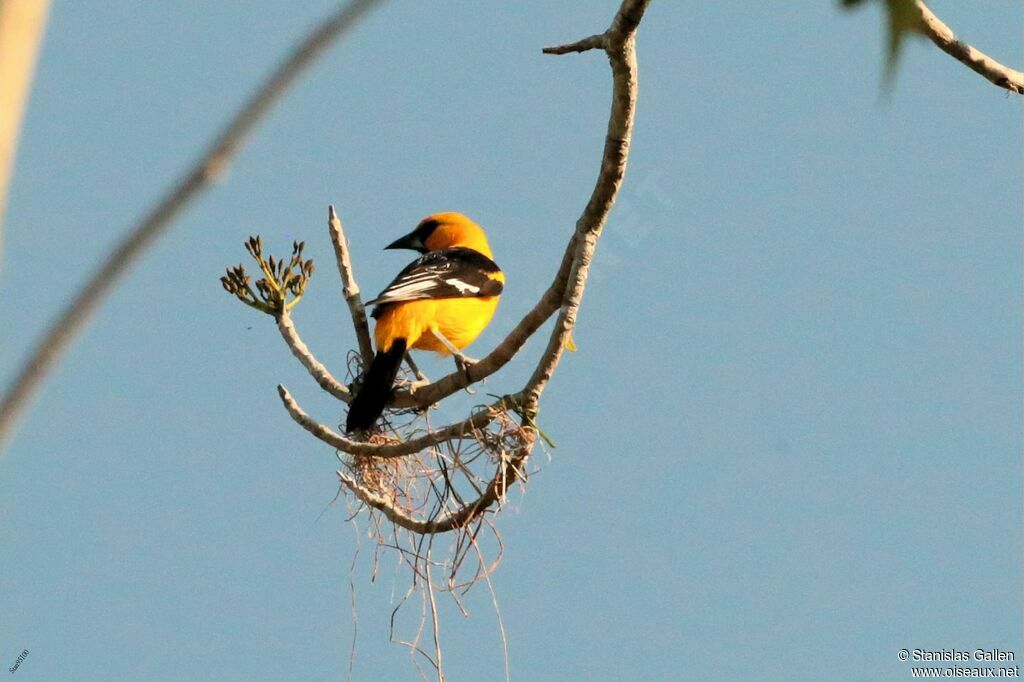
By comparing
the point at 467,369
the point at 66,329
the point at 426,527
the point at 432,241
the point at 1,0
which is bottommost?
the point at 66,329

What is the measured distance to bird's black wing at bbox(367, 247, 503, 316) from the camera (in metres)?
6.51

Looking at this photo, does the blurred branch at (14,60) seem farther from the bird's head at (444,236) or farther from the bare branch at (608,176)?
the bird's head at (444,236)

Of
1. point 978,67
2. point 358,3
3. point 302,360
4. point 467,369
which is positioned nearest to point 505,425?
point 467,369

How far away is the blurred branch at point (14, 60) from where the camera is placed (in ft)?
2.94

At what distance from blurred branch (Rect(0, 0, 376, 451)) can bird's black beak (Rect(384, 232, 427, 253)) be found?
7.68 m

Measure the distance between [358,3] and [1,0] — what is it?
291 mm

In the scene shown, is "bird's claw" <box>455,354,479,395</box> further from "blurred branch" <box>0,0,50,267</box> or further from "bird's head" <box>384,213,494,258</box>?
"blurred branch" <box>0,0,50,267</box>

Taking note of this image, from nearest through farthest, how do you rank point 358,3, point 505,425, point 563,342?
point 358,3 → point 563,342 → point 505,425

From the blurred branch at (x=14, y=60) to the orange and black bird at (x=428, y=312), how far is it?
4.31 m

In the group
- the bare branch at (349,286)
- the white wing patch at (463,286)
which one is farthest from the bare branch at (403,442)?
the white wing patch at (463,286)

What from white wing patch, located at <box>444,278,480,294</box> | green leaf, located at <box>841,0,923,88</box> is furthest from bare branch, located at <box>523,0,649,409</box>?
green leaf, located at <box>841,0,923,88</box>

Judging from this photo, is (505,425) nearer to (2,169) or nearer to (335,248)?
(335,248)

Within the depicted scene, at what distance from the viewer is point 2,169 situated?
0.91 m

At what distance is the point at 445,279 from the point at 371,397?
139cm
